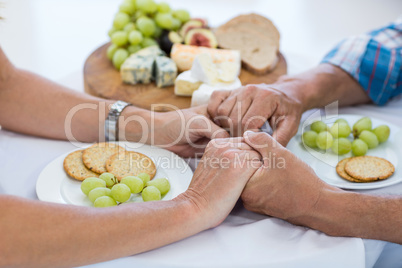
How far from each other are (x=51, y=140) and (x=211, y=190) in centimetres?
63

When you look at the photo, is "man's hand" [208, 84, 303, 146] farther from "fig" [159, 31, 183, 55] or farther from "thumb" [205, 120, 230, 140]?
"fig" [159, 31, 183, 55]

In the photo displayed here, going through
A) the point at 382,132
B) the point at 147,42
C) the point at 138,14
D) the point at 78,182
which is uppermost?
the point at 138,14

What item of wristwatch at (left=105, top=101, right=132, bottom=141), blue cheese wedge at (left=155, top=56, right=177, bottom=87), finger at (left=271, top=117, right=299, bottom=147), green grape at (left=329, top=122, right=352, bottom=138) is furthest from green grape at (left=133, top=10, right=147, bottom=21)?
green grape at (left=329, top=122, right=352, bottom=138)

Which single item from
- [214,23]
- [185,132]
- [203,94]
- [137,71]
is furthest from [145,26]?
[214,23]

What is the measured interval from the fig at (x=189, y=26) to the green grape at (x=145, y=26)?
15 cm

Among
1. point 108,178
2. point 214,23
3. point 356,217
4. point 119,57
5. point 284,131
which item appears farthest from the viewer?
point 214,23

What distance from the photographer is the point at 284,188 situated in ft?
3.32

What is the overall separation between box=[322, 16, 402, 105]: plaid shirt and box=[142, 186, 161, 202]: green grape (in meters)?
0.98

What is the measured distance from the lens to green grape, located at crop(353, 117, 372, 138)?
134 cm

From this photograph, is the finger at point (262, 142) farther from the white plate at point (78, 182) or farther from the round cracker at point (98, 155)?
the round cracker at point (98, 155)

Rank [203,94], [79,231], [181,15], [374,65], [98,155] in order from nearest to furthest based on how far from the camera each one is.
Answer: [79,231], [98,155], [203,94], [374,65], [181,15]

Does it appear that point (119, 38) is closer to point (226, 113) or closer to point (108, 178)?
point (226, 113)

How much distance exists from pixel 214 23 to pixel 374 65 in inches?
92.4

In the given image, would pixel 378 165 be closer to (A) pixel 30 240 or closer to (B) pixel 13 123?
(A) pixel 30 240
